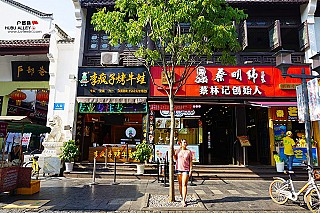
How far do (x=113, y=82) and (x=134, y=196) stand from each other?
609 centimetres

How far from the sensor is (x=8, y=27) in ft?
42.5

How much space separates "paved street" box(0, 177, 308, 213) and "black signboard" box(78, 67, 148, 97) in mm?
4166

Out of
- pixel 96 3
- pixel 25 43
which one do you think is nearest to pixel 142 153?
pixel 96 3

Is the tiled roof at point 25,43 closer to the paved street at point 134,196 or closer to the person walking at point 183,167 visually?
the paved street at point 134,196

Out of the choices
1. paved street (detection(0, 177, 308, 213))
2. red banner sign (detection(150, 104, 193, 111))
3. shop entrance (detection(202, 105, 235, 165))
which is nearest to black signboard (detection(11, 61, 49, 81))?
paved street (detection(0, 177, 308, 213))

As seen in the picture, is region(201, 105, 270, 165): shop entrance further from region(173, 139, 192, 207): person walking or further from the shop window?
region(173, 139, 192, 207): person walking

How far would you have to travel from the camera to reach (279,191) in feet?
20.5

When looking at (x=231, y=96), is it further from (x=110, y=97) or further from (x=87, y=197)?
(x=87, y=197)

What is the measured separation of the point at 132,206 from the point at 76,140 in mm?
6429

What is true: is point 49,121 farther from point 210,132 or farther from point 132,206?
point 210,132

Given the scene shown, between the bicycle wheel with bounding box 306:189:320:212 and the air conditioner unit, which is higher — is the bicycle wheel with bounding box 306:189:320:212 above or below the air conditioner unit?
below

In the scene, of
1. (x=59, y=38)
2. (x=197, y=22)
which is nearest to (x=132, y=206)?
(x=197, y=22)

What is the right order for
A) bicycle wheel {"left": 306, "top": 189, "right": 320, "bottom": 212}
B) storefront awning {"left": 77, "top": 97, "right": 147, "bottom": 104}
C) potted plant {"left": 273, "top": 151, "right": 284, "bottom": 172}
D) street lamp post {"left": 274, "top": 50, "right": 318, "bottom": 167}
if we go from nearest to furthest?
bicycle wheel {"left": 306, "top": 189, "right": 320, "bottom": 212}
street lamp post {"left": 274, "top": 50, "right": 318, "bottom": 167}
potted plant {"left": 273, "top": 151, "right": 284, "bottom": 172}
storefront awning {"left": 77, "top": 97, "right": 147, "bottom": 104}

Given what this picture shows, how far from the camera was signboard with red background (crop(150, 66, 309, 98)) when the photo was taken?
435 inches
